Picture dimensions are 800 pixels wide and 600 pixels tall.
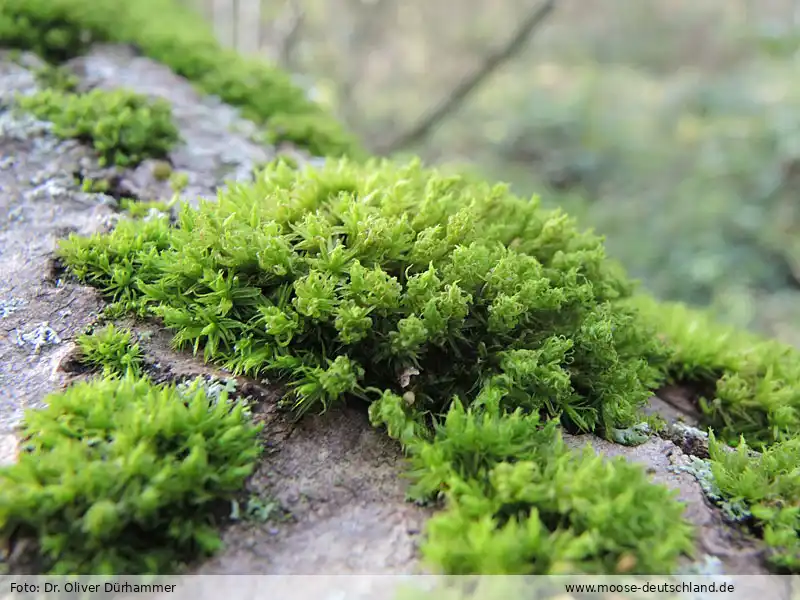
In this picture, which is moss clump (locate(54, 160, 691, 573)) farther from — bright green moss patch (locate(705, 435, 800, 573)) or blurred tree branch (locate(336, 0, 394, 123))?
blurred tree branch (locate(336, 0, 394, 123))

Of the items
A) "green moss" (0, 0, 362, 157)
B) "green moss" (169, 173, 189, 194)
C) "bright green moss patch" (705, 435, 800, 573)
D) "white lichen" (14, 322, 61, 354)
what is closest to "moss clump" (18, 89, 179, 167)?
"green moss" (169, 173, 189, 194)

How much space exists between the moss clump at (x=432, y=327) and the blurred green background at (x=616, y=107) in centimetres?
320

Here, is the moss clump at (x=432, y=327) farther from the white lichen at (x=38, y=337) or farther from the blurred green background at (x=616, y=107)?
the blurred green background at (x=616, y=107)

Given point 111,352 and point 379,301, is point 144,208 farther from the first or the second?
point 379,301

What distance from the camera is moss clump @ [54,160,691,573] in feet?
6.21

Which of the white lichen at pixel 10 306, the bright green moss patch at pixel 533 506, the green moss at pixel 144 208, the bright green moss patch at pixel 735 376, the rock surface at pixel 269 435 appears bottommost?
the white lichen at pixel 10 306

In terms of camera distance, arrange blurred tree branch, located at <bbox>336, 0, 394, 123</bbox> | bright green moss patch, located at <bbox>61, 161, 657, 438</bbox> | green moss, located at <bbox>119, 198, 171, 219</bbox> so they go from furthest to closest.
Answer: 1. blurred tree branch, located at <bbox>336, 0, 394, 123</bbox>
2. green moss, located at <bbox>119, 198, 171, 219</bbox>
3. bright green moss patch, located at <bbox>61, 161, 657, 438</bbox>

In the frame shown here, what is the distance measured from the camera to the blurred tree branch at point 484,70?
23.4 ft

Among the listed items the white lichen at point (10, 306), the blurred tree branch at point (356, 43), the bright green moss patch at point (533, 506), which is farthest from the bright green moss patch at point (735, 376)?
the blurred tree branch at point (356, 43)

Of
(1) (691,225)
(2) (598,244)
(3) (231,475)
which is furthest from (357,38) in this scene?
(3) (231,475)

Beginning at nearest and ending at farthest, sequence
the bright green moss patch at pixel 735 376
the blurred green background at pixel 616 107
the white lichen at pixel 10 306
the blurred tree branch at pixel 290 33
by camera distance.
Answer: the white lichen at pixel 10 306
the bright green moss patch at pixel 735 376
the blurred green background at pixel 616 107
the blurred tree branch at pixel 290 33

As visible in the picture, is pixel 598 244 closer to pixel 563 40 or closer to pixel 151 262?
pixel 151 262

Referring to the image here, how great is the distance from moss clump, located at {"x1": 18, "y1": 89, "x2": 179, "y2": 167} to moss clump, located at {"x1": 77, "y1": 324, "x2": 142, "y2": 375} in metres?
1.53

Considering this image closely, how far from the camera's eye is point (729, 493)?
221cm
